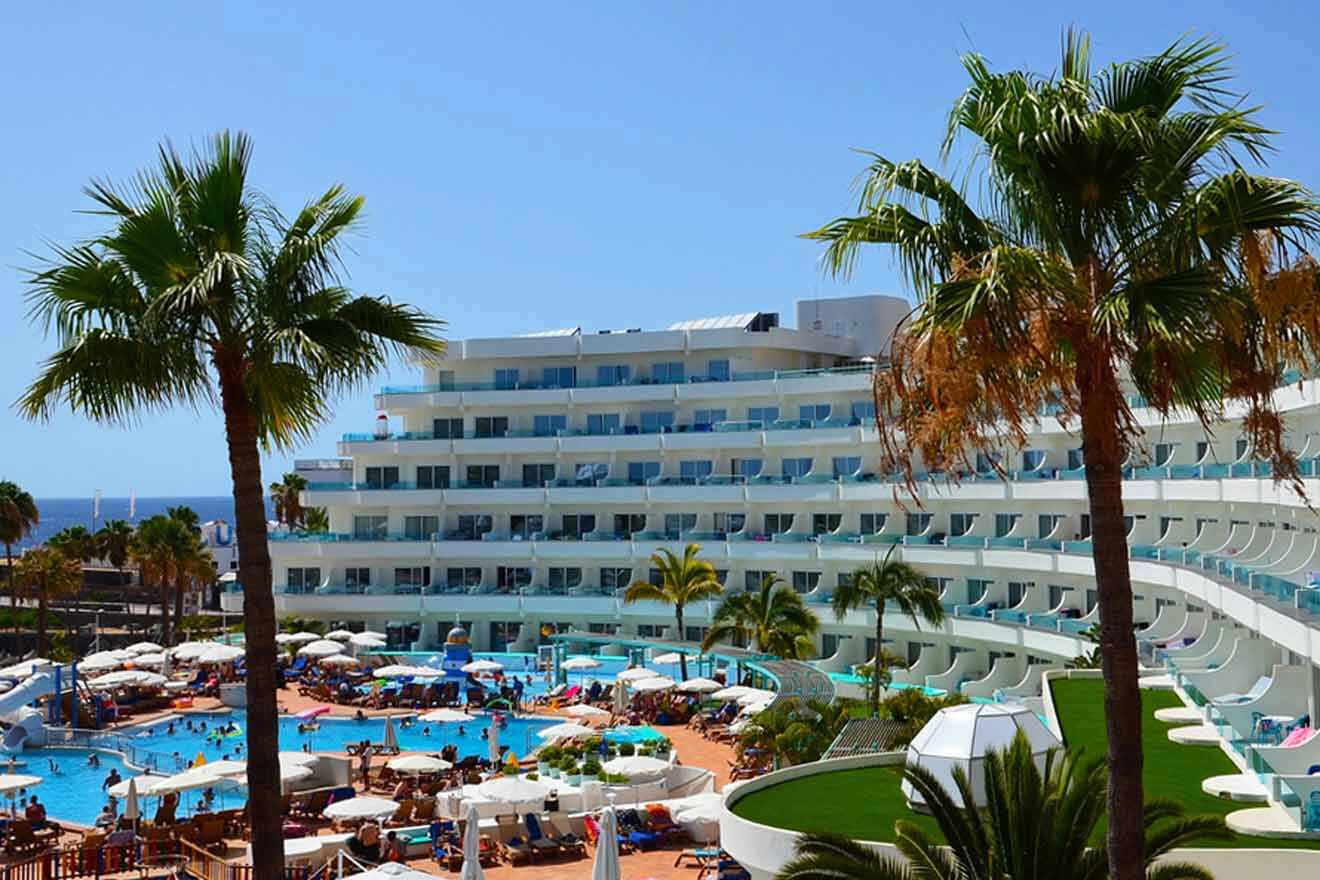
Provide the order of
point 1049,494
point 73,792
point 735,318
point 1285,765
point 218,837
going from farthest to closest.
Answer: point 735,318, point 1049,494, point 73,792, point 218,837, point 1285,765

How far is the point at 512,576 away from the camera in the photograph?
73.8 meters

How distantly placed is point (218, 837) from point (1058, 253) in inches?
982

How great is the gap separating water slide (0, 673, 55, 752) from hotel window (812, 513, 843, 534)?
109 feet

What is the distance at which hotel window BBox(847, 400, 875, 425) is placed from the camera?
6488 cm

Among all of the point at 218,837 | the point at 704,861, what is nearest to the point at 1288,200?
the point at 704,861

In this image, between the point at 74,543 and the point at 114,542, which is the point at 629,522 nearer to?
the point at 74,543

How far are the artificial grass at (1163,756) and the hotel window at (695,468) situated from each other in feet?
122

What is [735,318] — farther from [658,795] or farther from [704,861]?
[704,861]

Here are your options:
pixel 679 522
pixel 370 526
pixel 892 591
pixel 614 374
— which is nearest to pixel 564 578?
pixel 679 522

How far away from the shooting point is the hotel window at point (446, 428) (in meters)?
75.2

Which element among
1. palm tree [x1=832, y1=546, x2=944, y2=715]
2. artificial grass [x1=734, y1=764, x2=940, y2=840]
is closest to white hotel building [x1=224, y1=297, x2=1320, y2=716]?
palm tree [x1=832, y1=546, x2=944, y2=715]

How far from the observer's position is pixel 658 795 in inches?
1373

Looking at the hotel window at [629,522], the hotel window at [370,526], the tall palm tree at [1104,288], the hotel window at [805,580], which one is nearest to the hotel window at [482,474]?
the hotel window at [370,526]

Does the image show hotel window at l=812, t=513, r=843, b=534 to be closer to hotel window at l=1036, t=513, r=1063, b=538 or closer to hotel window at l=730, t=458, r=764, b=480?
hotel window at l=730, t=458, r=764, b=480
